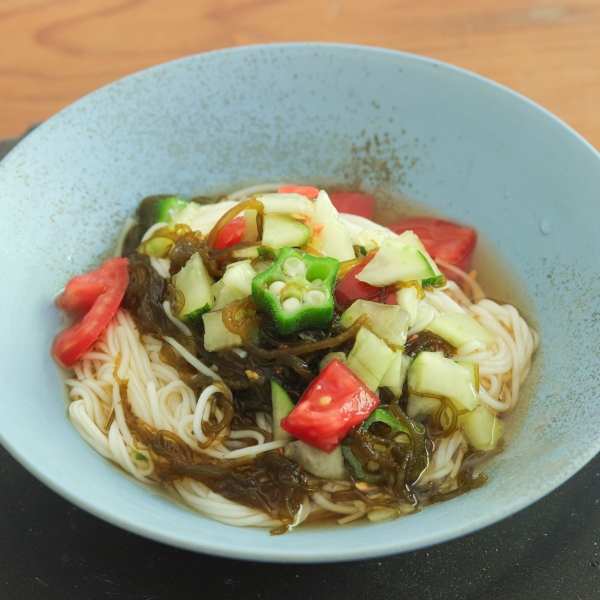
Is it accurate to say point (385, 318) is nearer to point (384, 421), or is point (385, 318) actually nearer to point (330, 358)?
point (330, 358)

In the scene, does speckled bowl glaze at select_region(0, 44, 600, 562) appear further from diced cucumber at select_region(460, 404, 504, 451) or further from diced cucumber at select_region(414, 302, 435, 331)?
diced cucumber at select_region(414, 302, 435, 331)

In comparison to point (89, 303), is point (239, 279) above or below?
above

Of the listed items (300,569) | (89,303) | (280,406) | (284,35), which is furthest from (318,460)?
(284,35)

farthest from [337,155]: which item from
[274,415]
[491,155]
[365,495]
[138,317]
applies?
[365,495]

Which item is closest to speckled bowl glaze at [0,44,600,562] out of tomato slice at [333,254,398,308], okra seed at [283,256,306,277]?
tomato slice at [333,254,398,308]

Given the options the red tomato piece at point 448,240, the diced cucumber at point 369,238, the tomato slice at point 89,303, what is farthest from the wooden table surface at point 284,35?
the diced cucumber at point 369,238

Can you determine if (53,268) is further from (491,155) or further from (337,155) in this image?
(491,155)
